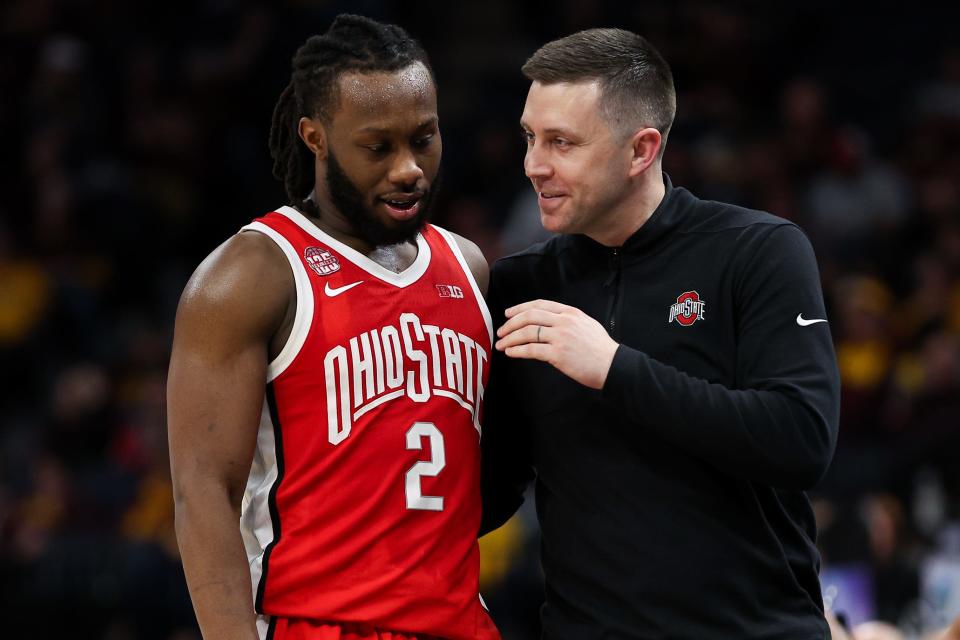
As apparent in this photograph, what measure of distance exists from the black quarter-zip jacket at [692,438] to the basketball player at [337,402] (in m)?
0.31

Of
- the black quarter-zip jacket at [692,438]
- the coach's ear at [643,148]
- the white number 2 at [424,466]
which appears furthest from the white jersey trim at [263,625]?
the coach's ear at [643,148]

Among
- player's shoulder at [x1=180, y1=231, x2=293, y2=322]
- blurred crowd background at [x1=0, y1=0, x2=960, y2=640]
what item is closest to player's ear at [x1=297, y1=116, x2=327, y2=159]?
player's shoulder at [x1=180, y1=231, x2=293, y2=322]

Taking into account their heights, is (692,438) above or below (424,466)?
above

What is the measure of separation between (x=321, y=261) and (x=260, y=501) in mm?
635

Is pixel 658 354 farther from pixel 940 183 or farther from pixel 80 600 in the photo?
pixel 940 183

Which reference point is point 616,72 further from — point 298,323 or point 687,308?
point 298,323

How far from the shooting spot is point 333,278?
11.5ft

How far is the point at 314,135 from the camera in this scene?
3.58m

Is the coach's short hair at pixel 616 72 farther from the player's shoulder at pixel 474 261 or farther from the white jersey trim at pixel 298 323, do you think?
the white jersey trim at pixel 298 323

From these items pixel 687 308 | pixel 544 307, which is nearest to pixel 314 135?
pixel 544 307

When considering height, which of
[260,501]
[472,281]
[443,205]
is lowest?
[443,205]

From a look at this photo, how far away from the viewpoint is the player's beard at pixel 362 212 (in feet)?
11.6

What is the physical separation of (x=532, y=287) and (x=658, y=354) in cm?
50

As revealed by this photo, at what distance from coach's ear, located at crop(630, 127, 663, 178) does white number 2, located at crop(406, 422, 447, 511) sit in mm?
841
